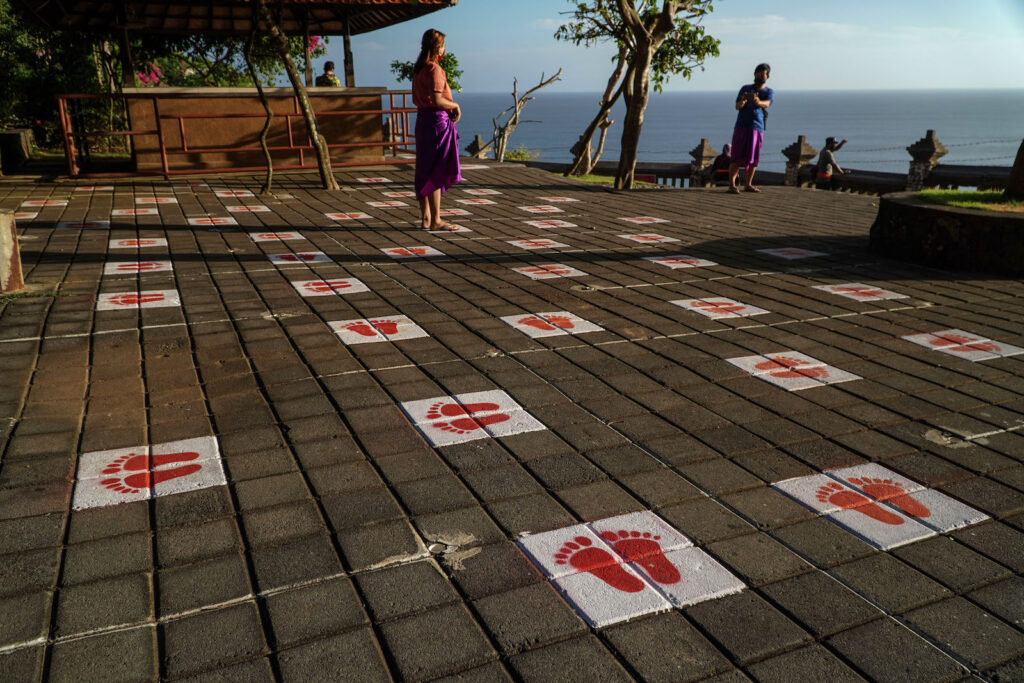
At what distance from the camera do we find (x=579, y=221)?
343 inches

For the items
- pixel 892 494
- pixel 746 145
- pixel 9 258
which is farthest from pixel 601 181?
pixel 892 494

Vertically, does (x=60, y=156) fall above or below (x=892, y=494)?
above

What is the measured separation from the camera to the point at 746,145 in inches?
432

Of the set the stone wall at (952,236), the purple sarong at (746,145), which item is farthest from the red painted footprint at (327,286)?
the purple sarong at (746,145)

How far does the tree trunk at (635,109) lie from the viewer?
39.1 ft

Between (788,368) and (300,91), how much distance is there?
27.1ft

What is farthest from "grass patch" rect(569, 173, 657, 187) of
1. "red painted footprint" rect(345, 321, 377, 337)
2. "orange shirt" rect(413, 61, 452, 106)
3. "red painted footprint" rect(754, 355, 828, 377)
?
"red painted footprint" rect(754, 355, 828, 377)

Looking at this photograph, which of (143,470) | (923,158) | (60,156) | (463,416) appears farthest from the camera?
(923,158)

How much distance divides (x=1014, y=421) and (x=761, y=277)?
2.84 meters

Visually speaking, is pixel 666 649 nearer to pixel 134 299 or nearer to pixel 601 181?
pixel 134 299

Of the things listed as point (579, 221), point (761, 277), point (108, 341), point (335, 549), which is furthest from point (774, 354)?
point (579, 221)

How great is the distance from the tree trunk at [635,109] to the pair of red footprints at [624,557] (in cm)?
1035

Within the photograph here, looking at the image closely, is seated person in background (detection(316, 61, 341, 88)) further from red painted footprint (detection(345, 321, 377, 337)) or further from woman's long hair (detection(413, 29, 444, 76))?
red painted footprint (detection(345, 321, 377, 337))

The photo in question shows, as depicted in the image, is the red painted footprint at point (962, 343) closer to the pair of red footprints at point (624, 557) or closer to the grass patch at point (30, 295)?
the pair of red footprints at point (624, 557)
